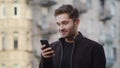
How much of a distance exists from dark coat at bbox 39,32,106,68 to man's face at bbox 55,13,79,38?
0.09m

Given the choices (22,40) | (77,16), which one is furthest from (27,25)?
(77,16)

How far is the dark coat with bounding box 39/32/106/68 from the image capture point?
6.30m

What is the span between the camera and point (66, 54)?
20.9 ft

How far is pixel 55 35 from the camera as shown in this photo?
39969 millimetres

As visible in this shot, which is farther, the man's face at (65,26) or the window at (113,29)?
the window at (113,29)

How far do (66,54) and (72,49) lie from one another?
0.08 m

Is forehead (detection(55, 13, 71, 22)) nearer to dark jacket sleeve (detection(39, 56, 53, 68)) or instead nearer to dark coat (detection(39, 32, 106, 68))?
dark coat (detection(39, 32, 106, 68))

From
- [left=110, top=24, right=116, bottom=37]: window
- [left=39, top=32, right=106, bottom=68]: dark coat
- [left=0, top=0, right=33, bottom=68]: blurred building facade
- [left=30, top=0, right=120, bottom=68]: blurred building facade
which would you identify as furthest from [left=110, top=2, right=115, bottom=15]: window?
[left=39, top=32, right=106, bottom=68]: dark coat

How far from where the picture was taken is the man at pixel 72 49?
631 centimetres

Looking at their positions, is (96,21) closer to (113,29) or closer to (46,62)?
(113,29)

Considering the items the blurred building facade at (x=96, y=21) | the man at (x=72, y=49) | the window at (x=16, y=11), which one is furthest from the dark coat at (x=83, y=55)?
the window at (x=16, y=11)

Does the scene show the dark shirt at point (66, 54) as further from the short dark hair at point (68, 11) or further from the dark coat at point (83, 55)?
the short dark hair at point (68, 11)

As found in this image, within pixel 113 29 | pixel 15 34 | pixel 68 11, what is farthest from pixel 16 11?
pixel 68 11

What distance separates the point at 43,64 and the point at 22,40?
32.8 meters
